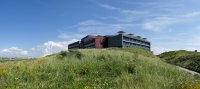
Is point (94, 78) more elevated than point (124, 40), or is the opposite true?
point (124, 40)

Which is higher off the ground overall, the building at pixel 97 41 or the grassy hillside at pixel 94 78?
the building at pixel 97 41

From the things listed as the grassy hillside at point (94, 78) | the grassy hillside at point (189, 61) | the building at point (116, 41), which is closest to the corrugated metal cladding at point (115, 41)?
the building at point (116, 41)

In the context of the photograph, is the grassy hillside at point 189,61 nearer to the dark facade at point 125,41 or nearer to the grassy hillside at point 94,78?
the dark facade at point 125,41

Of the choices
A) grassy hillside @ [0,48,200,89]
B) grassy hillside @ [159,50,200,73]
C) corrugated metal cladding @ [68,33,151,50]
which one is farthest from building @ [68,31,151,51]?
grassy hillside @ [0,48,200,89]

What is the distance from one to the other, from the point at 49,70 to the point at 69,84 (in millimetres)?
4311

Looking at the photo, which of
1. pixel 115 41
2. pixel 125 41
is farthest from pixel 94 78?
pixel 115 41

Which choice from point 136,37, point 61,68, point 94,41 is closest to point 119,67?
point 61,68

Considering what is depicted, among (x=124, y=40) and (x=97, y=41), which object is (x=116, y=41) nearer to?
(x=124, y=40)

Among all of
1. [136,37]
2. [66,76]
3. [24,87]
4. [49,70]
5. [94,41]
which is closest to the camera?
[24,87]

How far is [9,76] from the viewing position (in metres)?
14.0

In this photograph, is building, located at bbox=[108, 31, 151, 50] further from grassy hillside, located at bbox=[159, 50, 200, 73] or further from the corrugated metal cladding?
grassy hillside, located at bbox=[159, 50, 200, 73]

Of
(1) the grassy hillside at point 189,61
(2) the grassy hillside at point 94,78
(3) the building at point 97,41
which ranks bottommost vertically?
(1) the grassy hillside at point 189,61

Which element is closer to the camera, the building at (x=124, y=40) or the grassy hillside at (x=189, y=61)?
the grassy hillside at (x=189, y=61)

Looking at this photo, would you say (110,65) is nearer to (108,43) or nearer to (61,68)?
(61,68)
